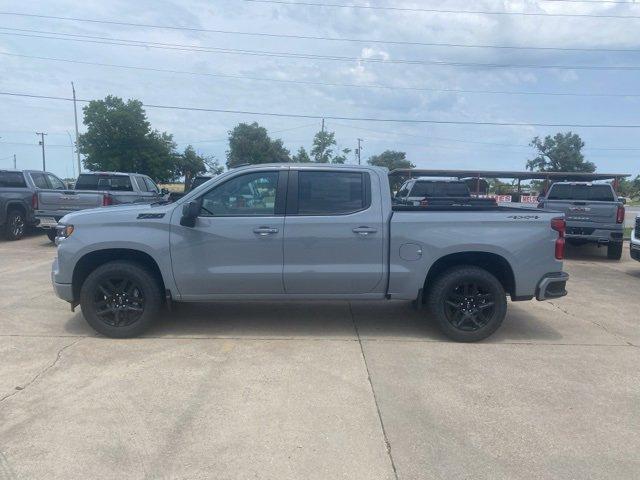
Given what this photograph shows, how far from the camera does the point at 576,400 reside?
14.4ft

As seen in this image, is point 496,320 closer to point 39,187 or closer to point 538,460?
point 538,460

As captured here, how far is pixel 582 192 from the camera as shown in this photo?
542 inches

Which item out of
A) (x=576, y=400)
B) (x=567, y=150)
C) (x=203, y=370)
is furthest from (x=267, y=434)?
(x=567, y=150)

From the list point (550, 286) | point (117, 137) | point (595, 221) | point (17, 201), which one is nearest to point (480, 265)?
point (550, 286)

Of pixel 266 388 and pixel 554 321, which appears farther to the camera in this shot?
pixel 554 321

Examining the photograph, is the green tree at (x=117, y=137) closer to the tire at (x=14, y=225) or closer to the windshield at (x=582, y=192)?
the tire at (x=14, y=225)

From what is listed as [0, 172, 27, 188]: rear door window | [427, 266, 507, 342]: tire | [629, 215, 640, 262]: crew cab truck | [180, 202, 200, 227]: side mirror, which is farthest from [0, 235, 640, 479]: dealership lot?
[0, 172, 27, 188]: rear door window

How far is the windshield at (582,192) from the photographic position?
13.5m

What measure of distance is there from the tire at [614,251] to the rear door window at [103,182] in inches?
481

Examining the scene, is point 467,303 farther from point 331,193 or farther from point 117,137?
point 117,137

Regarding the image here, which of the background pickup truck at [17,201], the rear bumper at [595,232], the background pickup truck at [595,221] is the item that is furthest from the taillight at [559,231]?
the background pickup truck at [17,201]

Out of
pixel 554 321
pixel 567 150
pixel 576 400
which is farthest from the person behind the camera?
pixel 567 150

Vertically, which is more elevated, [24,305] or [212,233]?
[212,233]

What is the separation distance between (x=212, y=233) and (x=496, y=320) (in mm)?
3101
